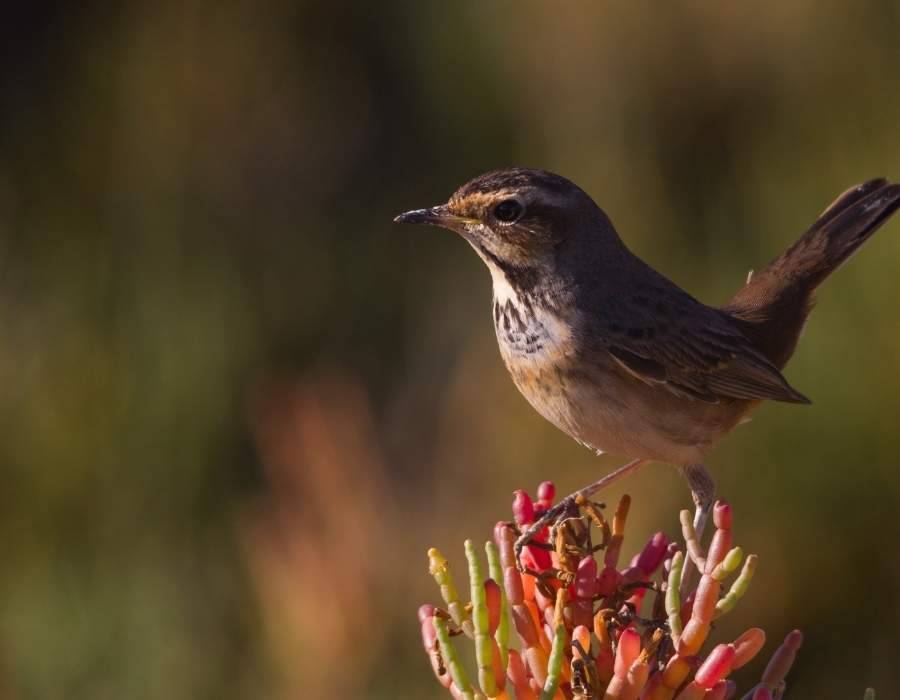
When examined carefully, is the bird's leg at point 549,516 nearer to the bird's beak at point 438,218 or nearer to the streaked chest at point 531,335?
the streaked chest at point 531,335

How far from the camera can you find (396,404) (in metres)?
5.88

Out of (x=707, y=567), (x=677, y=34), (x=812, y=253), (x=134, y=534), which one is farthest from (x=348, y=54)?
(x=707, y=567)

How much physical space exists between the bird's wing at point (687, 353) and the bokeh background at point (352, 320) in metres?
0.77

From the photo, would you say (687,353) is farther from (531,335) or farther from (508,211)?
(508,211)

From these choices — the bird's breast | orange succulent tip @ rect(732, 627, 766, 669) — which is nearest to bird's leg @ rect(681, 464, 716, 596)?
the bird's breast

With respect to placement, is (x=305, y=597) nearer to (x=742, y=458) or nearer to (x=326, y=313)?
(x=742, y=458)

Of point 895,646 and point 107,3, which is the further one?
point 107,3

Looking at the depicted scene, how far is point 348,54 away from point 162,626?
4.38m

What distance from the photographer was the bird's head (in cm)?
311

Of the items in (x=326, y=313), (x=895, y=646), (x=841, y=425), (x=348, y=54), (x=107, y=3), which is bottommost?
(x=895, y=646)

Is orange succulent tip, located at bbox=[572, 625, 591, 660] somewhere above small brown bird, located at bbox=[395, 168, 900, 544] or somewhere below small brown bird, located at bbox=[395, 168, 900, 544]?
below

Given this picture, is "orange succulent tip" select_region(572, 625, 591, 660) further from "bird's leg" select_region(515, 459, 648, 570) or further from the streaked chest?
the streaked chest

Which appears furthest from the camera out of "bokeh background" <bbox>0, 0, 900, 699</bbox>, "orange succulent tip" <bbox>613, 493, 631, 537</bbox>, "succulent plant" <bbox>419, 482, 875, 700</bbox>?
"bokeh background" <bbox>0, 0, 900, 699</bbox>

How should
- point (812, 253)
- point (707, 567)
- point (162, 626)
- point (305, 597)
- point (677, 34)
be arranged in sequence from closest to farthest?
point (707, 567)
point (305, 597)
point (812, 253)
point (162, 626)
point (677, 34)
